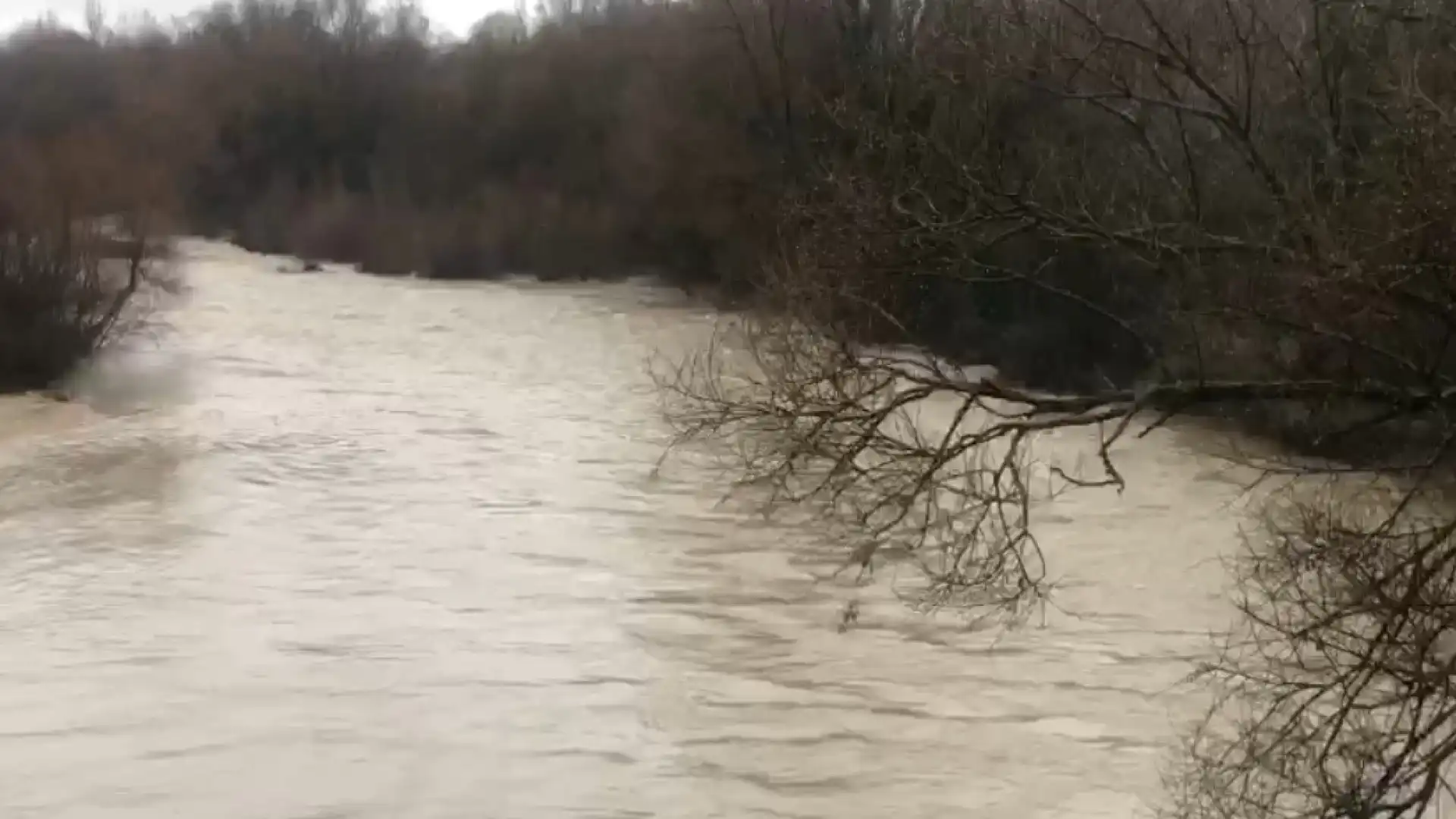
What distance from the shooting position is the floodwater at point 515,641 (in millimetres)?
8336

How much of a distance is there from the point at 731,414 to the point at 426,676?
9.74 feet

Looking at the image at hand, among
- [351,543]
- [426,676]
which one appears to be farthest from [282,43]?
[426,676]

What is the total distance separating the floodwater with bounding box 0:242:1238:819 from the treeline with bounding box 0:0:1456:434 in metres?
2.05

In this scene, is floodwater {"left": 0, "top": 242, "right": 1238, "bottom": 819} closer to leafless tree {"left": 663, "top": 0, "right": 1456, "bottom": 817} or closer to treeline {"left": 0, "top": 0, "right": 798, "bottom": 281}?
leafless tree {"left": 663, "top": 0, "right": 1456, "bottom": 817}

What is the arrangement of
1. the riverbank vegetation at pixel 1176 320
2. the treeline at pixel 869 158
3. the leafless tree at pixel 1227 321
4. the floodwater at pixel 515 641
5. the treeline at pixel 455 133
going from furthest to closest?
the treeline at pixel 455 133, the floodwater at pixel 515 641, the treeline at pixel 869 158, the riverbank vegetation at pixel 1176 320, the leafless tree at pixel 1227 321

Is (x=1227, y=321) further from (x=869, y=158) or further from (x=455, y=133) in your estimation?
(x=455, y=133)

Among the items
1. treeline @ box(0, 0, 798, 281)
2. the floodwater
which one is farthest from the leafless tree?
treeline @ box(0, 0, 798, 281)

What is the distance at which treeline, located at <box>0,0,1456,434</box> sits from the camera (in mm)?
7629

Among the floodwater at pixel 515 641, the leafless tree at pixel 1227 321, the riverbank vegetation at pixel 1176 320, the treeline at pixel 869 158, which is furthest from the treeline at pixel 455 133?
the leafless tree at pixel 1227 321

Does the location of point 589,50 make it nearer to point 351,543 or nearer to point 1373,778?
point 351,543

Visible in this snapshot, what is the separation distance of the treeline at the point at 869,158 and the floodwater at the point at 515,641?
205cm

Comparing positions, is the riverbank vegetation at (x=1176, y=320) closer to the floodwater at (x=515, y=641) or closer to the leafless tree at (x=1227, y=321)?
the leafless tree at (x=1227, y=321)

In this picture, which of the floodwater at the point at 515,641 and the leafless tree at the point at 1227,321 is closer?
the leafless tree at the point at 1227,321

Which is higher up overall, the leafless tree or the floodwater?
the leafless tree
